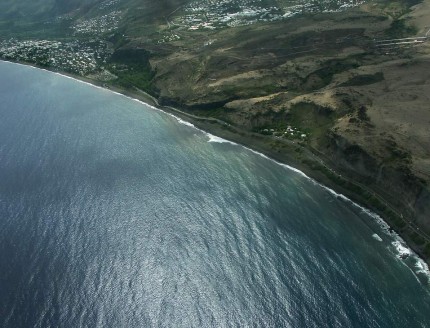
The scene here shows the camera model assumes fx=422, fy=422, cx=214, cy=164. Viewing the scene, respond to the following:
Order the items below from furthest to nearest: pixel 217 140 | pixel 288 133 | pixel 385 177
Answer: pixel 217 140 < pixel 288 133 < pixel 385 177

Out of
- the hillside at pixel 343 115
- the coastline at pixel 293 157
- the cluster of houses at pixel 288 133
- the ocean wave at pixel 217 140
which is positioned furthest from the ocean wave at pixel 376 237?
the ocean wave at pixel 217 140

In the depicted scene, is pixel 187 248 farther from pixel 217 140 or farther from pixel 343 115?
pixel 343 115

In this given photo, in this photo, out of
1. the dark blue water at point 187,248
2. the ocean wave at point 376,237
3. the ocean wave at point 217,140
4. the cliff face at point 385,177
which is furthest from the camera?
the ocean wave at point 217,140

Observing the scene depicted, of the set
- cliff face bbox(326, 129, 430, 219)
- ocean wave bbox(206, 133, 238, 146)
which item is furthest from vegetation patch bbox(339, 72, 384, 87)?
ocean wave bbox(206, 133, 238, 146)

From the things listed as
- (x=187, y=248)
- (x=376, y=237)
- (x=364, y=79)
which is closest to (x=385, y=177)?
(x=376, y=237)

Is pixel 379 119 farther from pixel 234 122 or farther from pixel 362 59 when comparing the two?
pixel 362 59

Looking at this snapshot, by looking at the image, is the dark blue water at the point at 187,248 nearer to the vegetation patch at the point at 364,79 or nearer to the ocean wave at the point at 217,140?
the ocean wave at the point at 217,140

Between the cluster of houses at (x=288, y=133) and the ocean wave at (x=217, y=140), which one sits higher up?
the cluster of houses at (x=288, y=133)

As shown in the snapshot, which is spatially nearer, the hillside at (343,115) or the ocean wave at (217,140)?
the hillside at (343,115)
